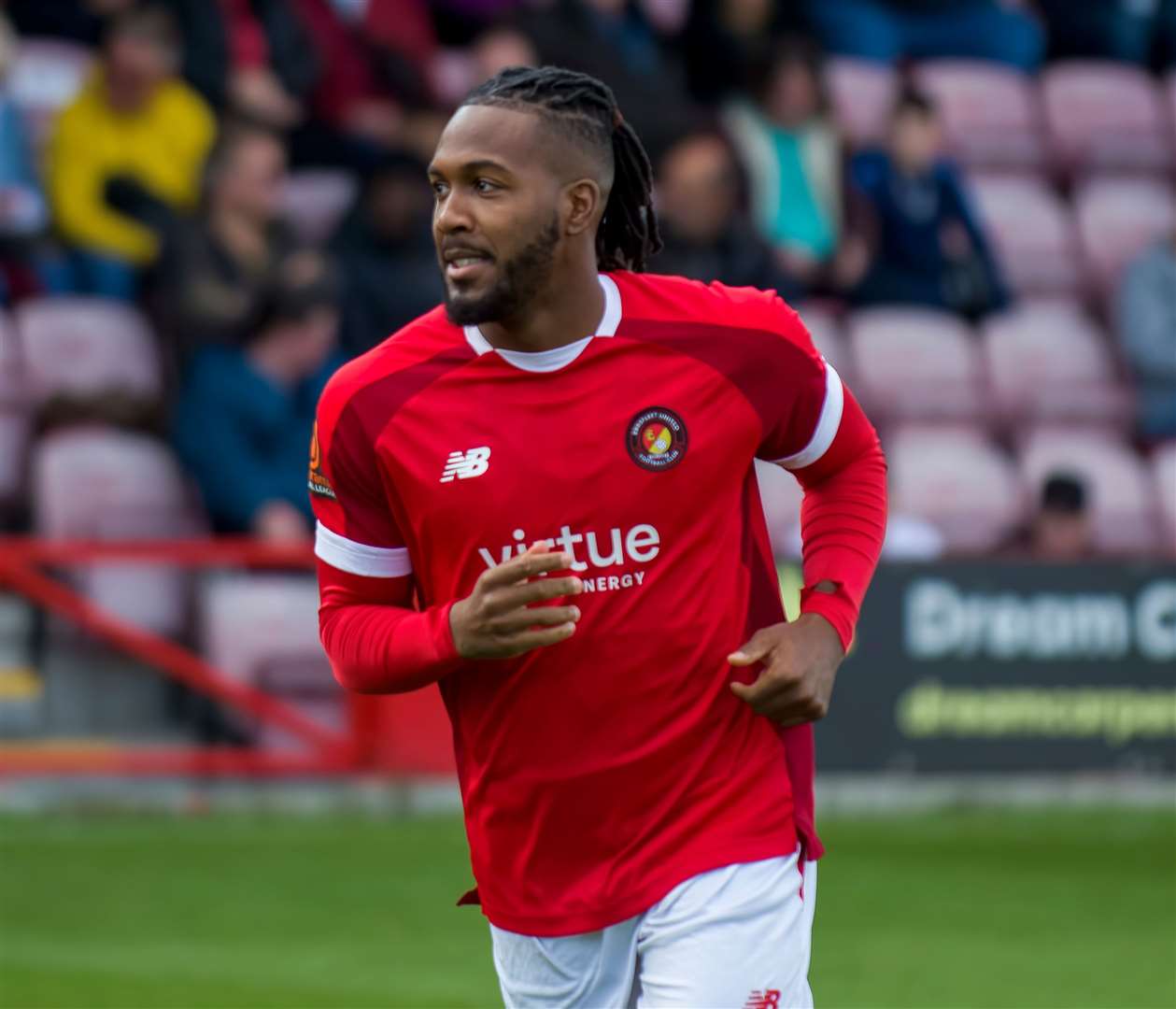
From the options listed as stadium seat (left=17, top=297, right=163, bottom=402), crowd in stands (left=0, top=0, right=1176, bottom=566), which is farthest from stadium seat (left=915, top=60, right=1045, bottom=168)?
stadium seat (left=17, top=297, right=163, bottom=402)

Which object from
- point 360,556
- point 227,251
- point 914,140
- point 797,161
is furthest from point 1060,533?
point 360,556

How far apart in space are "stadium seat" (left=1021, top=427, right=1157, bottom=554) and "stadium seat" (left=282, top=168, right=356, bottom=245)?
4356 mm

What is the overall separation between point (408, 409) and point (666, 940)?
1.01m

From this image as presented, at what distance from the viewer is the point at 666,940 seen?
4.00 m

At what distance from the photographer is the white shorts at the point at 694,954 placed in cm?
396

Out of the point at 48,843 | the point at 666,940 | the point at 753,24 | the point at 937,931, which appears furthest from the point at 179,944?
the point at 753,24

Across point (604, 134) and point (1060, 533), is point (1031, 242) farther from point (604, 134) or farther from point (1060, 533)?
point (604, 134)

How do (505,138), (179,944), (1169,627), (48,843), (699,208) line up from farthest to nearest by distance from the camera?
1. (699,208)
2. (1169,627)
3. (48,843)
4. (179,944)
5. (505,138)

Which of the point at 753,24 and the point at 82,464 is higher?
the point at 753,24

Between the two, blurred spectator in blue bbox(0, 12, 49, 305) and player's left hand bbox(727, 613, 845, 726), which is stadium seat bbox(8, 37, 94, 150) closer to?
blurred spectator in blue bbox(0, 12, 49, 305)

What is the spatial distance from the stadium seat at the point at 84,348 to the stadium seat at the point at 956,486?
4.19m

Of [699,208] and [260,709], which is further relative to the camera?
[699,208]

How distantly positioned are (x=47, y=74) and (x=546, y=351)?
9848mm

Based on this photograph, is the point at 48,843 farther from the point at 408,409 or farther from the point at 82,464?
the point at 408,409
